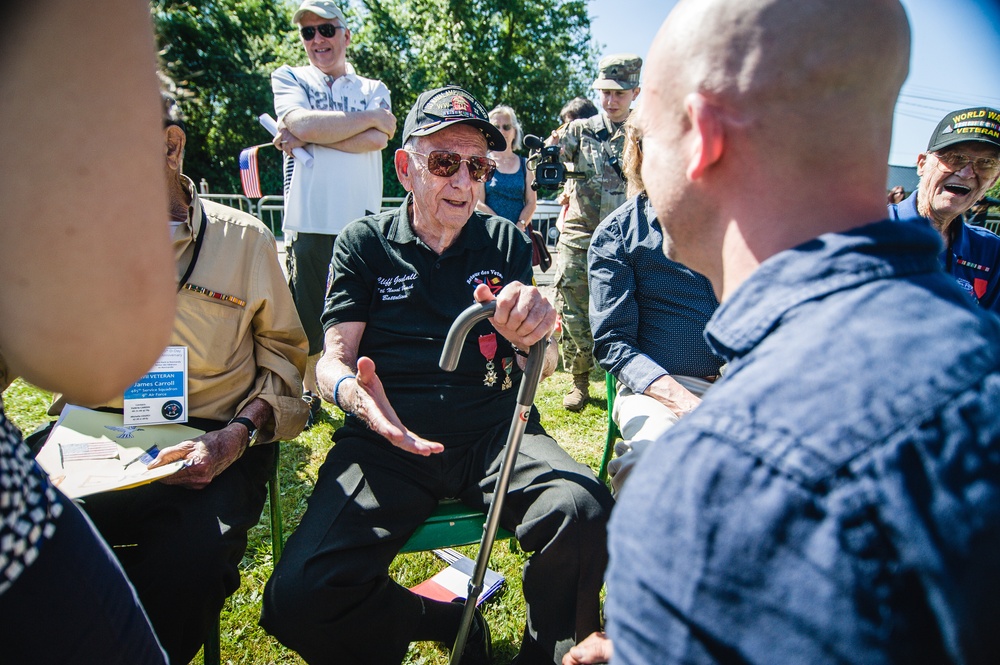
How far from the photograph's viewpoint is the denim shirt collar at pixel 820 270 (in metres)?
0.81

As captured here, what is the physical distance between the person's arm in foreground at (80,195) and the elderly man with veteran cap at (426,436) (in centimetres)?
98

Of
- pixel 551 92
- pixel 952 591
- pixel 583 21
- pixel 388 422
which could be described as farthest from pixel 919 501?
pixel 583 21

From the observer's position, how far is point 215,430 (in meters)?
2.19

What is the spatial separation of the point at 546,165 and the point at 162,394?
380 cm

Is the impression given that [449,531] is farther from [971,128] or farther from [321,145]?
[971,128]

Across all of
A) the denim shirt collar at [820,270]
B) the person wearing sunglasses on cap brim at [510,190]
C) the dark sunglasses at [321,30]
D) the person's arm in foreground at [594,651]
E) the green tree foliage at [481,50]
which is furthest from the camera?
the green tree foliage at [481,50]

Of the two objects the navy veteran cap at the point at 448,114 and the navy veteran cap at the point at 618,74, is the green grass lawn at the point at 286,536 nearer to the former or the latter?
the navy veteran cap at the point at 448,114

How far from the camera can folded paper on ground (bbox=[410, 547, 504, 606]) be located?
2.63 m

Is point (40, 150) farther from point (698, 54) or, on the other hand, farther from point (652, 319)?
point (652, 319)

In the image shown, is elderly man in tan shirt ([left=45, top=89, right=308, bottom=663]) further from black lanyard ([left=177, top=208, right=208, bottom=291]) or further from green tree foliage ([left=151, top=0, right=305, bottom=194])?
green tree foliage ([left=151, top=0, right=305, bottom=194])

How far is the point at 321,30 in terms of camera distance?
12.7ft

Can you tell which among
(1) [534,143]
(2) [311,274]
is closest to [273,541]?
(2) [311,274]

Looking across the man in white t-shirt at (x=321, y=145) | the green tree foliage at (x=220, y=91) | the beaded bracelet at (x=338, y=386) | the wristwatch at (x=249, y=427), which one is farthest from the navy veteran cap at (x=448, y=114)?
the green tree foliage at (x=220, y=91)

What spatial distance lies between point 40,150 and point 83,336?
0.23m
